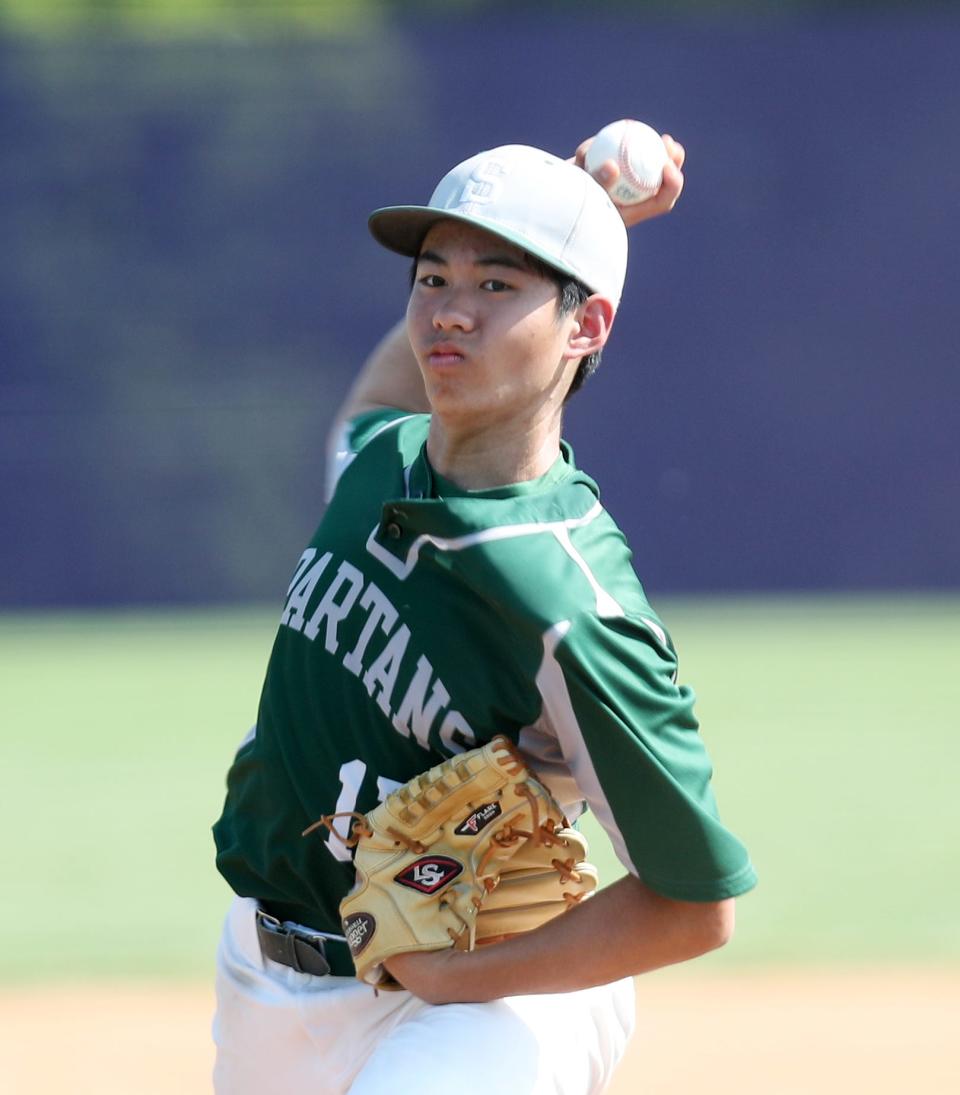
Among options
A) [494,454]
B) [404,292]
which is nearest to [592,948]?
[494,454]

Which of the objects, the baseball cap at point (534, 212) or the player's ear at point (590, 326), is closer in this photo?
the baseball cap at point (534, 212)

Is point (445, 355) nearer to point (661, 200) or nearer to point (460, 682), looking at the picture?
point (460, 682)

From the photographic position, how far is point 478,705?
253cm

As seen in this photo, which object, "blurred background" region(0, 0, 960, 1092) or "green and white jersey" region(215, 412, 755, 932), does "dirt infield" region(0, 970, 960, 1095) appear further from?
"blurred background" region(0, 0, 960, 1092)

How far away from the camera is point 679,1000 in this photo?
5.47m

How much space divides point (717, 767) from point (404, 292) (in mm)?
6847

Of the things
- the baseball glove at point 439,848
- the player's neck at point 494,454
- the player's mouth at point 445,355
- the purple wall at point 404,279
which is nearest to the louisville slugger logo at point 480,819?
the baseball glove at point 439,848

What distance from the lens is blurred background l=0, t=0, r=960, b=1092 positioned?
1352 centimetres

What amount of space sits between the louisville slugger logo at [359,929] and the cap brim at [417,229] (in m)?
0.99

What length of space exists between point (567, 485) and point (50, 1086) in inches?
112

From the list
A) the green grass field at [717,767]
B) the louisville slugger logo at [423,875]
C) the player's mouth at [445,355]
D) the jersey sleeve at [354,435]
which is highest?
the player's mouth at [445,355]

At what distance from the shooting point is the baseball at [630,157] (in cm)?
296

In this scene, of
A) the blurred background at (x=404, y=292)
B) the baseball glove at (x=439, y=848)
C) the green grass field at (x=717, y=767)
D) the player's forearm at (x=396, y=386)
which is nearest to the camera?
the baseball glove at (x=439, y=848)

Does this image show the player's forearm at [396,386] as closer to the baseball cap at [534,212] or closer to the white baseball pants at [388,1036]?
the baseball cap at [534,212]
